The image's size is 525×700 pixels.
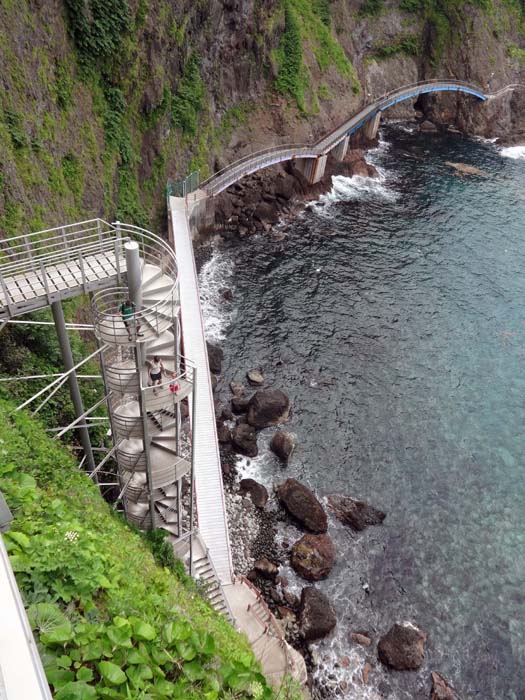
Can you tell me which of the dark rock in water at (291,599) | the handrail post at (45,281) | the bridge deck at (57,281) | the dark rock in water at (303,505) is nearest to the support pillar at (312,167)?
the dark rock in water at (303,505)

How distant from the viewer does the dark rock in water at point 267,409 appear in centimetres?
3519

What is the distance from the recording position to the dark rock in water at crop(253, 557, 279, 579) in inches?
1088

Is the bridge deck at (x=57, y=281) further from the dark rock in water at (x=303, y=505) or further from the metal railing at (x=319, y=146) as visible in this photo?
the metal railing at (x=319, y=146)

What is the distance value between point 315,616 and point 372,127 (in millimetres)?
70036

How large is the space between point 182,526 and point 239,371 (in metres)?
16.2

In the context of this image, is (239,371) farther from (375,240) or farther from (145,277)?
(375,240)

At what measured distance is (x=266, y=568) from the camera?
2770 centimetres

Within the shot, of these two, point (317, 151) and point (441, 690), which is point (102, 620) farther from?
point (317, 151)

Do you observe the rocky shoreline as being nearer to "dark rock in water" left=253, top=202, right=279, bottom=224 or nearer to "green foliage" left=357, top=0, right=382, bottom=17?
"dark rock in water" left=253, top=202, right=279, bottom=224

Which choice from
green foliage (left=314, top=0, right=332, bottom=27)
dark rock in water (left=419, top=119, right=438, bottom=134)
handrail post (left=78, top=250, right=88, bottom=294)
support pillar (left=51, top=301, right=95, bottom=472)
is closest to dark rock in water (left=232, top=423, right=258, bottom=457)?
support pillar (left=51, top=301, right=95, bottom=472)

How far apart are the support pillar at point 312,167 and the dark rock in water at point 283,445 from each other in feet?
127

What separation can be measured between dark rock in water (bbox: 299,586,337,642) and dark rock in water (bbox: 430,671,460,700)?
5.33 meters

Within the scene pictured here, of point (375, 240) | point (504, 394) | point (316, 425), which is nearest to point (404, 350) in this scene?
point (504, 394)

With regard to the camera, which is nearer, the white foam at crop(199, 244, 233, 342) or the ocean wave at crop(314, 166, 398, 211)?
the white foam at crop(199, 244, 233, 342)
